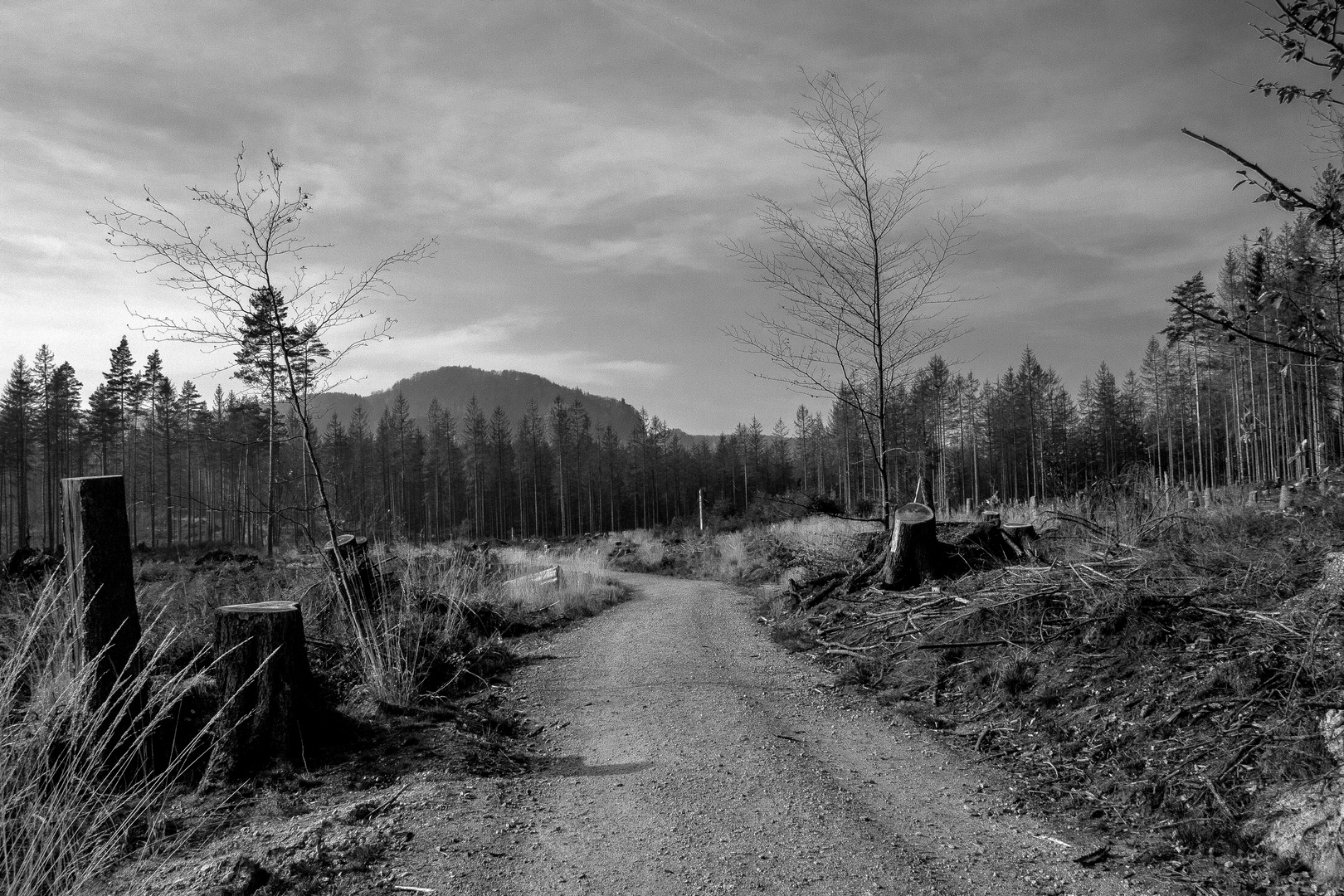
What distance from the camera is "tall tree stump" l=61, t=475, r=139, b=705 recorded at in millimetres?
4336

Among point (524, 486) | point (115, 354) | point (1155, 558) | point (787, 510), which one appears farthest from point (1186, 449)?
point (115, 354)

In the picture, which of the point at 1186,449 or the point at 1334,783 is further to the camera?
the point at 1186,449

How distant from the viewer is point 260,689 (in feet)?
14.7

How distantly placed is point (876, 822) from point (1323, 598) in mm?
2903

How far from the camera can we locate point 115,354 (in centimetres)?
4591

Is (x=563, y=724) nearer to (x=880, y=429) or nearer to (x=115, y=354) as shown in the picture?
(x=880, y=429)

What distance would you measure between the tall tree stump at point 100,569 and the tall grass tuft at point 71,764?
0.13 meters

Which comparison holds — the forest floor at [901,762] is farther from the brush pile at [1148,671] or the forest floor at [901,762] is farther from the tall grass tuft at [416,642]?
the tall grass tuft at [416,642]

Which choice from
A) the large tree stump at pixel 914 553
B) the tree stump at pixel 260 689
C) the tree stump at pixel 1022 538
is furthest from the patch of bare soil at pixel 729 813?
the tree stump at pixel 1022 538

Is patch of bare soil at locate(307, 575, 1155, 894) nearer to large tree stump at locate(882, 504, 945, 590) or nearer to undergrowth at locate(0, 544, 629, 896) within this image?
undergrowth at locate(0, 544, 629, 896)

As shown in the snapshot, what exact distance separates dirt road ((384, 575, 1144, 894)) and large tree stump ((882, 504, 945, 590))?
8.66 ft

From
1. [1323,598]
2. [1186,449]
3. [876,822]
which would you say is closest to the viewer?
[876,822]

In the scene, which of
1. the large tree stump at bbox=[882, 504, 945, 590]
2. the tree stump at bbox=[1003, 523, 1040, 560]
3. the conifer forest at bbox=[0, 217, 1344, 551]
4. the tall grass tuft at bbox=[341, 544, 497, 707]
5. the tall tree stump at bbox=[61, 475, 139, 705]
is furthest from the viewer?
the conifer forest at bbox=[0, 217, 1344, 551]

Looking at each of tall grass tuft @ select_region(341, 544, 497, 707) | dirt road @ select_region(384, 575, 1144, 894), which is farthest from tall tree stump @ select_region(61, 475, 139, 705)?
dirt road @ select_region(384, 575, 1144, 894)
